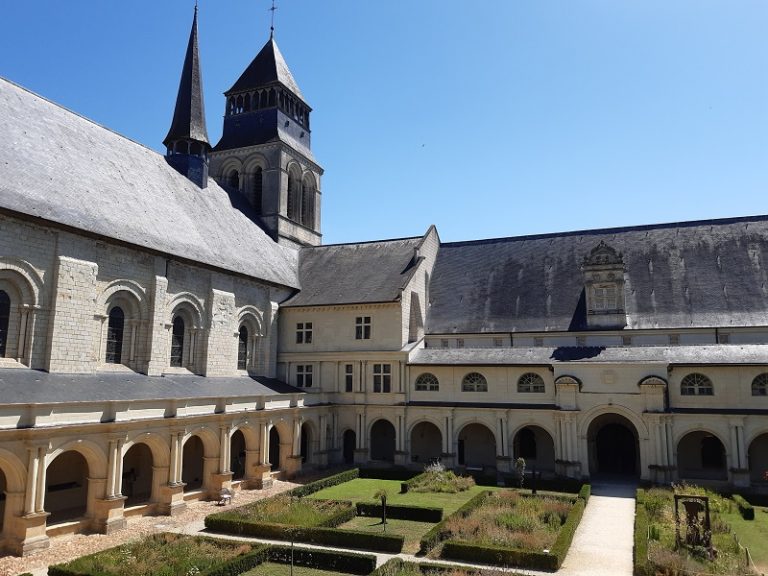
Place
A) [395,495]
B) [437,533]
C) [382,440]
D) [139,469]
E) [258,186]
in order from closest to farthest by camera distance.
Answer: [437,533] < [395,495] < [139,469] < [382,440] < [258,186]

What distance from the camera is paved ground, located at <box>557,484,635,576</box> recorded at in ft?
65.1

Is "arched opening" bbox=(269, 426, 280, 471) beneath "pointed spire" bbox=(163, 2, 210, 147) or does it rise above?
beneath

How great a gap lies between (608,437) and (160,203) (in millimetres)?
31217

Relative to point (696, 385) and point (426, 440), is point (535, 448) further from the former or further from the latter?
point (696, 385)

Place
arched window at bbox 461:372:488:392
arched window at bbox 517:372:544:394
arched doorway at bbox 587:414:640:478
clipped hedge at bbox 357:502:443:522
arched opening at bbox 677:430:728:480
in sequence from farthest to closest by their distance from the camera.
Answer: arched window at bbox 461:372:488:392 → arched doorway at bbox 587:414:640:478 → arched window at bbox 517:372:544:394 → arched opening at bbox 677:430:728:480 → clipped hedge at bbox 357:502:443:522

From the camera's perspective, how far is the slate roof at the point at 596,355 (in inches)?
1323

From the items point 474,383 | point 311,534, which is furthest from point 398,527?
point 474,383

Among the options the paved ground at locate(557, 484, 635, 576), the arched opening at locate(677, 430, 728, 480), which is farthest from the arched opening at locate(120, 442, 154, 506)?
the arched opening at locate(677, 430, 728, 480)

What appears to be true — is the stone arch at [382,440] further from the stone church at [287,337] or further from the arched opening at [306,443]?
the arched opening at [306,443]

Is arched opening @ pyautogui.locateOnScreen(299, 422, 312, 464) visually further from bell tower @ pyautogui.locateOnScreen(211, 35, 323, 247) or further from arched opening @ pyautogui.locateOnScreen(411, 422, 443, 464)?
bell tower @ pyautogui.locateOnScreen(211, 35, 323, 247)

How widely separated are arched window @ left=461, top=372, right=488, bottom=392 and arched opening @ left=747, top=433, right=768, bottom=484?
15189mm

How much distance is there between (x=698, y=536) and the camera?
2094 centimetres

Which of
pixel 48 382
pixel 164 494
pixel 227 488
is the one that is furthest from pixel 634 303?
pixel 48 382

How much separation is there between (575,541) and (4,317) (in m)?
24.7
